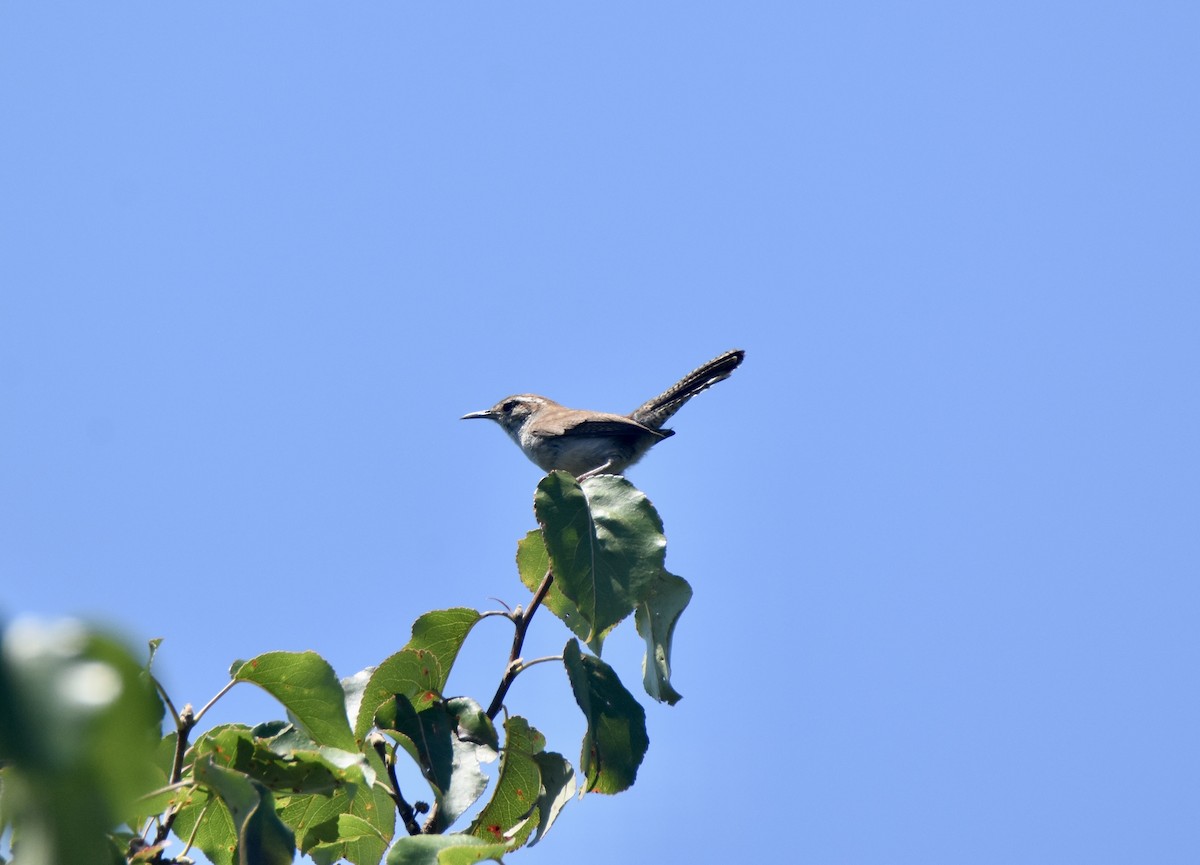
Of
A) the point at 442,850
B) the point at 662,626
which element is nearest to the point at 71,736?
the point at 442,850

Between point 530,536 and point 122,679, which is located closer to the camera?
point 122,679

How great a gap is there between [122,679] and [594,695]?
8.75 ft

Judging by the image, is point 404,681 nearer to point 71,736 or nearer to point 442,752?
point 442,752

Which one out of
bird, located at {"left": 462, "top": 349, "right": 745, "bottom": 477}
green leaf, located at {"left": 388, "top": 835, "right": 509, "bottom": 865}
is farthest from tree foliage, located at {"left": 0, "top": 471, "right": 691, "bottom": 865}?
bird, located at {"left": 462, "top": 349, "right": 745, "bottom": 477}

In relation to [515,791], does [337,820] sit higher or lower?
lower

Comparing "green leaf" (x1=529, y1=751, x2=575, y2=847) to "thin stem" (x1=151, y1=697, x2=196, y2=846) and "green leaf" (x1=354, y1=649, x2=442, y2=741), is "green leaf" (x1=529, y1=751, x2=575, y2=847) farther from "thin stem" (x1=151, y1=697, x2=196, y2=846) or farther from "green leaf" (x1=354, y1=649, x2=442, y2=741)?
"thin stem" (x1=151, y1=697, x2=196, y2=846)

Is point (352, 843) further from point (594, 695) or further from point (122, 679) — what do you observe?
point (122, 679)

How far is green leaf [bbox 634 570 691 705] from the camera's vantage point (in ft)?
11.8

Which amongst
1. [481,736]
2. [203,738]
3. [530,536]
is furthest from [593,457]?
[203,738]

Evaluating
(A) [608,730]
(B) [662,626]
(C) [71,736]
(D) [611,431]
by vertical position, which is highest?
(D) [611,431]

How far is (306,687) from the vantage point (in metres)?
2.97

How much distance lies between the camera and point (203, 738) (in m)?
2.75

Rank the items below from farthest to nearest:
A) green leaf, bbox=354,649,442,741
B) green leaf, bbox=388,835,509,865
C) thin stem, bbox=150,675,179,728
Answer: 1. green leaf, bbox=354,649,442,741
2. thin stem, bbox=150,675,179,728
3. green leaf, bbox=388,835,509,865

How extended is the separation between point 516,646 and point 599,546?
1.26 ft
